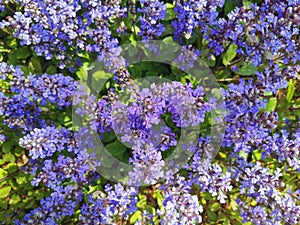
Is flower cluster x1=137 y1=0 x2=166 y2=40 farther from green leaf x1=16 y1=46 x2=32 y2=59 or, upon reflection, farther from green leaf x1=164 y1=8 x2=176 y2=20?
green leaf x1=16 y1=46 x2=32 y2=59

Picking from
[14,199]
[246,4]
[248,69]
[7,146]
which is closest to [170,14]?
[246,4]

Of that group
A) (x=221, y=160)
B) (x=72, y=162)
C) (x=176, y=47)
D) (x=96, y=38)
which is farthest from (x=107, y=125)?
(x=221, y=160)

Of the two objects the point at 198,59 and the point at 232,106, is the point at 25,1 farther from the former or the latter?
the point at 232,106

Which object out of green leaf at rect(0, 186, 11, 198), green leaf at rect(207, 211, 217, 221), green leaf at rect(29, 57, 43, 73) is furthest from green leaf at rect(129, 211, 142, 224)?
green leaf at rect(29, 57, 43, 73)

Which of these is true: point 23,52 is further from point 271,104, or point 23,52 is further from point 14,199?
point 271,104

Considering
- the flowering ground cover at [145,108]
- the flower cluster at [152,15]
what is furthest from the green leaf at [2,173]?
the flower cluster at [152,15]

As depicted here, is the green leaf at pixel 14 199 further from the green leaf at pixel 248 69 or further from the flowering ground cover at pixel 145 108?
the green leaf at pixel 248 69
